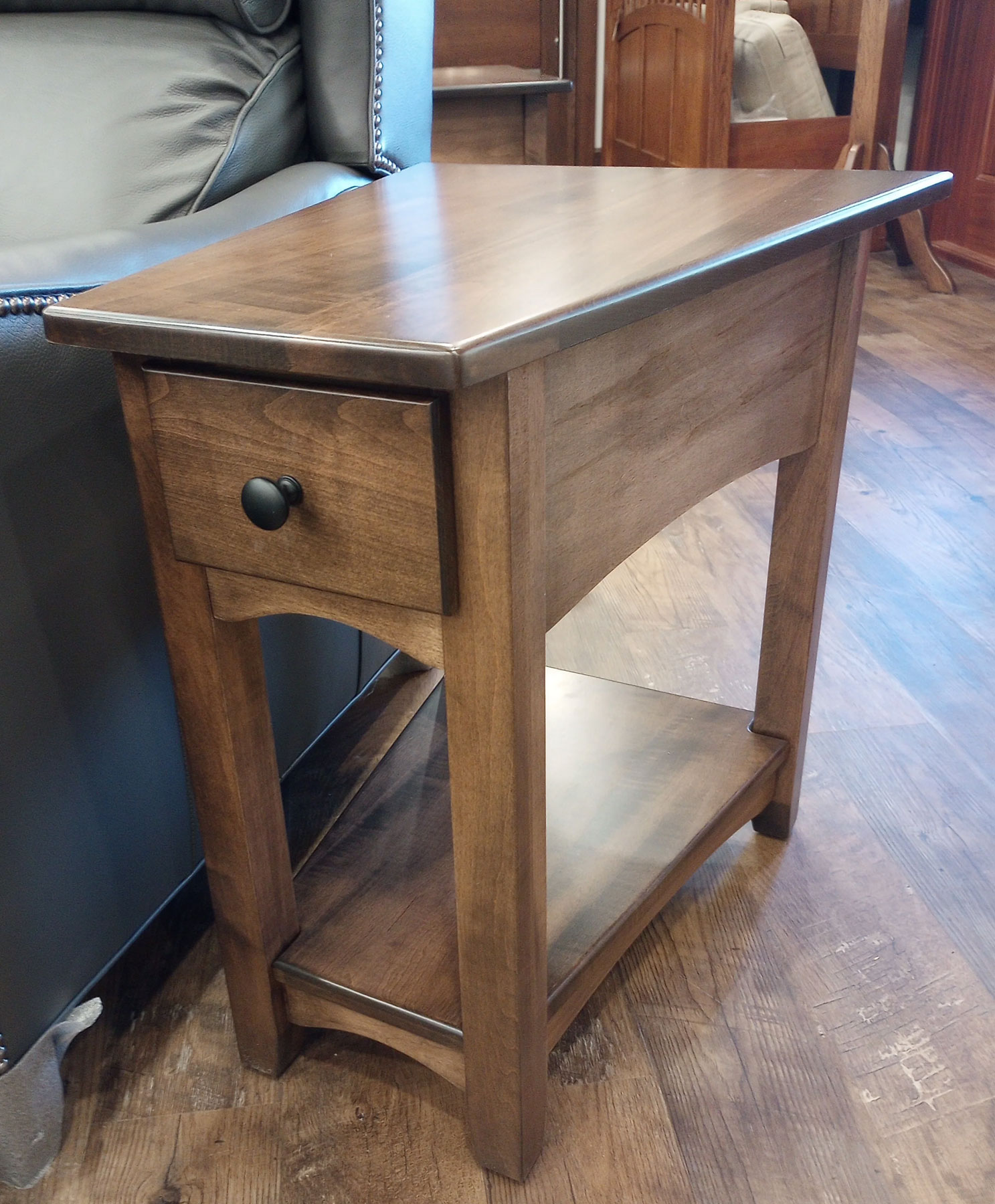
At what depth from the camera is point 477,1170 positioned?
29.5 inches

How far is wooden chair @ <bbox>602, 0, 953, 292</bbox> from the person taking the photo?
2484mm

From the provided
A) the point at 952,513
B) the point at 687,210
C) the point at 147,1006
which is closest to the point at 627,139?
the point at 952,513

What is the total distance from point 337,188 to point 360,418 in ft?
1.61

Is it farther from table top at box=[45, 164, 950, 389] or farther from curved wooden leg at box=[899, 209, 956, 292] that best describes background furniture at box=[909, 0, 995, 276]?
table top at box=[45, 164, 950, 389]

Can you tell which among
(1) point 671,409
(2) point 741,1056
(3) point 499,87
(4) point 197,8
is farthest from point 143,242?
(3) point 499,87

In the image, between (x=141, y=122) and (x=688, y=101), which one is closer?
(x=141, y=122)

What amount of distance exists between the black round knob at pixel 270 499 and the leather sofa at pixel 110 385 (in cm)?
18

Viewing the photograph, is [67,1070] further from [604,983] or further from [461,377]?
[461,377]

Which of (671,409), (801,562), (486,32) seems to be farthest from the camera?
(486,32)

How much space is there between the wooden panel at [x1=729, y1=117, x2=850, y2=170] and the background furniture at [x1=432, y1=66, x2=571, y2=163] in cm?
119

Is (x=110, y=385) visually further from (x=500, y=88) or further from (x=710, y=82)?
(x=710, y=82)

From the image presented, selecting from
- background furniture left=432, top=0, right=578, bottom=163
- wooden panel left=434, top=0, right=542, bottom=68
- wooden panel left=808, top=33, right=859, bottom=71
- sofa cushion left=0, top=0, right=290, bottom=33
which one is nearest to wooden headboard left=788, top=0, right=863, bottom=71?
wooden panel left=808, top=33, right=859, bottom=71

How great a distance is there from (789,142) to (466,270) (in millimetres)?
2524

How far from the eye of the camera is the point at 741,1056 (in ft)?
2.72
